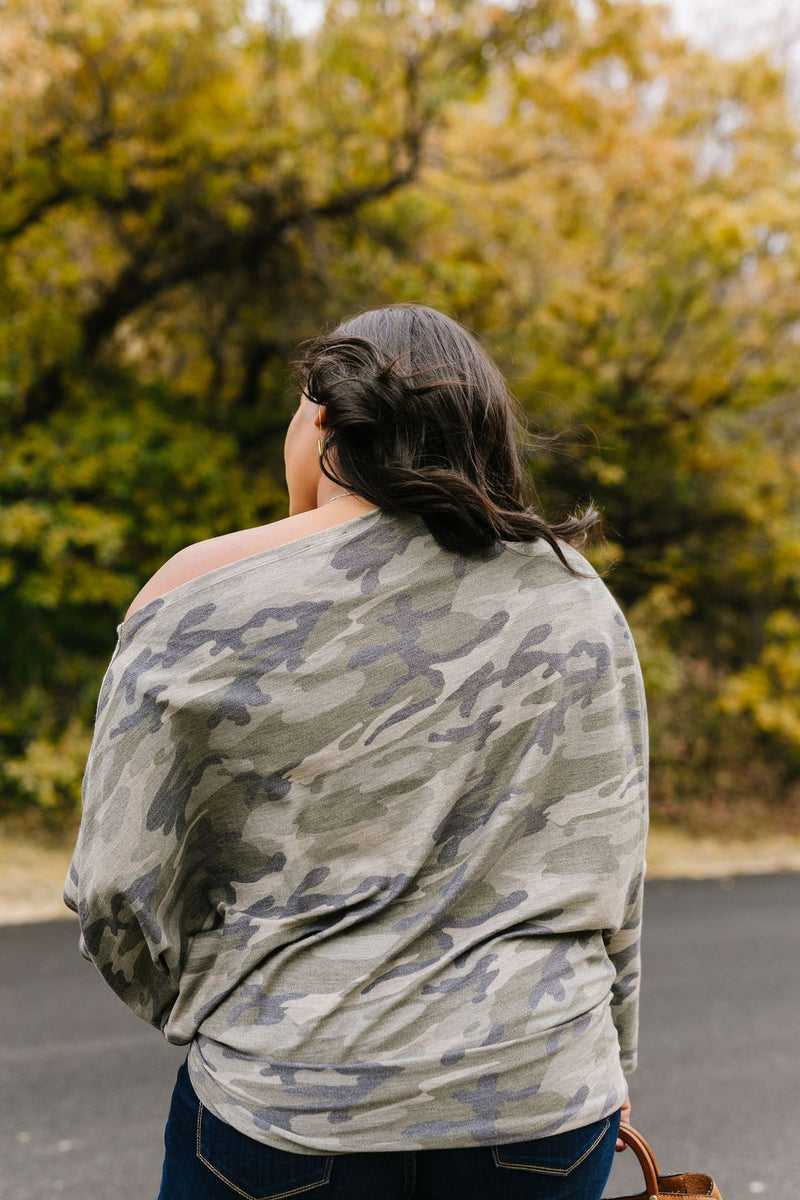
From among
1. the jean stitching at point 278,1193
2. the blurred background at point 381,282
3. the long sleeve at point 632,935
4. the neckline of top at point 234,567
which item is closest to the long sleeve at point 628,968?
the long sleeve at point 632,935

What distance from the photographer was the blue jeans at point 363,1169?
1.04 meters

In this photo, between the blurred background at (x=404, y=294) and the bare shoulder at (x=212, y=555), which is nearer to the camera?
the bare shoulder at (x=212, y=555)

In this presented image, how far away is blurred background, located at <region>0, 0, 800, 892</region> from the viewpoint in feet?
22.5

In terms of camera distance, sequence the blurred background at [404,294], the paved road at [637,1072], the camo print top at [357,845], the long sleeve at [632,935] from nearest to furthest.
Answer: the camo print top at [357,845] → the long sleeve at [632,935] → the paved road at [637,1072] → the blurred background at [404,294]

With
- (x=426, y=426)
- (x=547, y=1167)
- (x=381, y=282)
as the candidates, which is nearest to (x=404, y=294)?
(x=381, y=282)

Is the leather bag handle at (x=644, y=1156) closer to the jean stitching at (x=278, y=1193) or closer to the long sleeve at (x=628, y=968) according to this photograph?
the long sleeve at (x=628, y=968)

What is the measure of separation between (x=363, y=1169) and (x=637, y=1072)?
318cm

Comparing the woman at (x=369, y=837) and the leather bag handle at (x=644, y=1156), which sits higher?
the woman at (x=369, y=837)

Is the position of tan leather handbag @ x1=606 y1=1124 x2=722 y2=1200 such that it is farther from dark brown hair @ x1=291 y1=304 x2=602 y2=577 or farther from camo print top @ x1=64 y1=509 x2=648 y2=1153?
dark brown hair @ x1=291 y1=304 x2=602 y2=577

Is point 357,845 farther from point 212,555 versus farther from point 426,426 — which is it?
point 426,426

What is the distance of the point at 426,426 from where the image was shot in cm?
114

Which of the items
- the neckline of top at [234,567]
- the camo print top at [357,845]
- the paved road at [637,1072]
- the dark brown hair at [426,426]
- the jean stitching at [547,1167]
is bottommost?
the paved road at [637,1072]

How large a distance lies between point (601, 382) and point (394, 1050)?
763 centimetres

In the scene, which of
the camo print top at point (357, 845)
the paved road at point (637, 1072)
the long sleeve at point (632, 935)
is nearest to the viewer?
the camo print top at point (357, 845)
